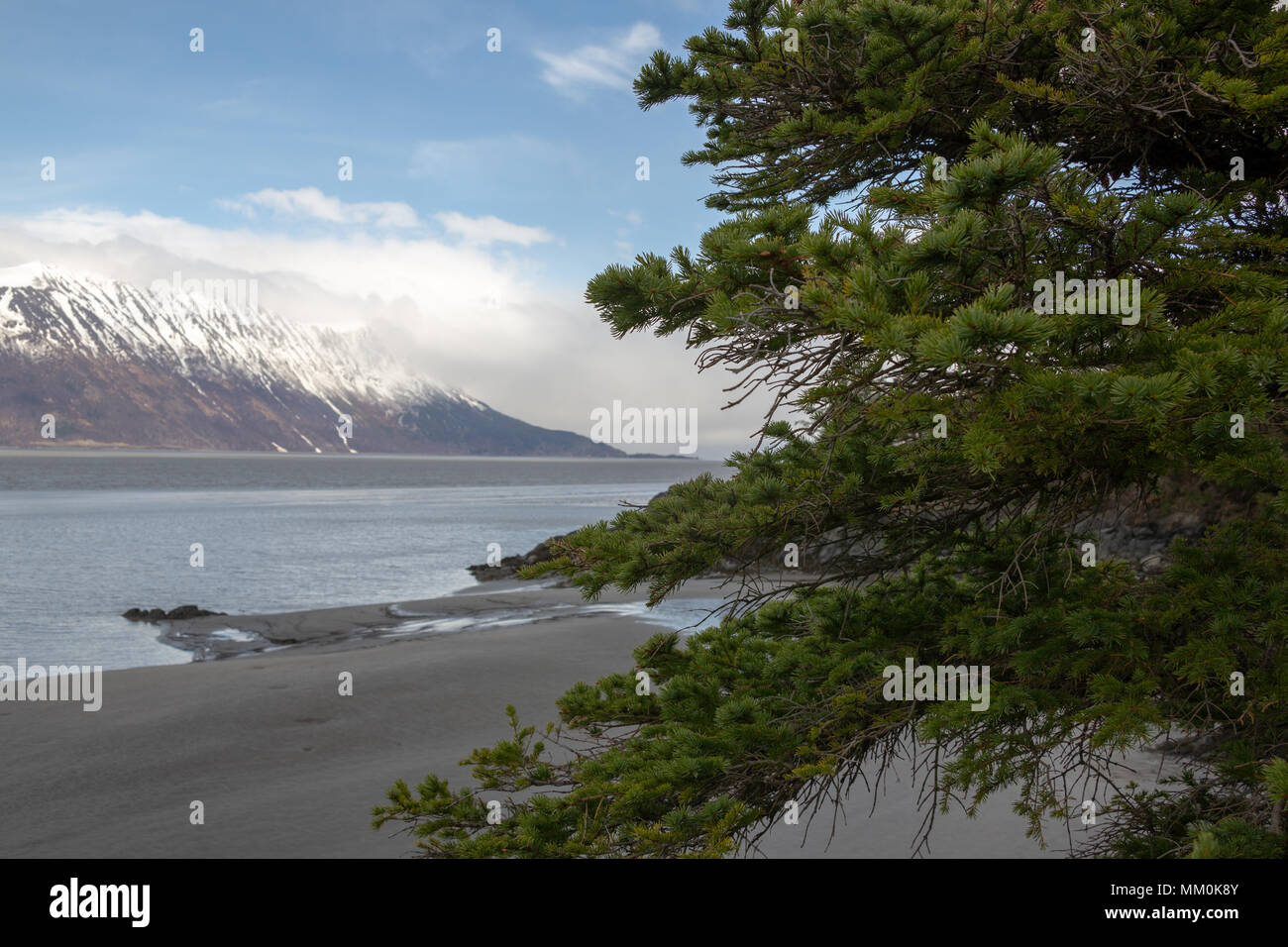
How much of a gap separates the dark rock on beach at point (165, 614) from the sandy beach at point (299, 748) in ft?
10.5

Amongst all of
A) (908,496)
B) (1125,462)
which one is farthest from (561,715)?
(1125,462)

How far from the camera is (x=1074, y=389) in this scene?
2.88 m

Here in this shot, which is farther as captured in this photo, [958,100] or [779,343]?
[958,100]

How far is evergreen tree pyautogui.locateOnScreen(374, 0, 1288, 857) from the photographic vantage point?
3047mm

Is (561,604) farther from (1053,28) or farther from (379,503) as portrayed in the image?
(379,503)

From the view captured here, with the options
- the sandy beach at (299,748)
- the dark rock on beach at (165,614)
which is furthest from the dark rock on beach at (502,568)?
the sandy beach at (299,748)

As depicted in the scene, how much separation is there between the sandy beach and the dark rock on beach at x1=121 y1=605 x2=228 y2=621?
3.19 meters

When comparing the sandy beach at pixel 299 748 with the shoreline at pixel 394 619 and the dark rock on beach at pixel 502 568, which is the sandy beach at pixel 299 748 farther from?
the dark rock on beach at pixel 502 568

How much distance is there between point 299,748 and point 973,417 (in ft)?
31.7

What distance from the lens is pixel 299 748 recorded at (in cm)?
1028

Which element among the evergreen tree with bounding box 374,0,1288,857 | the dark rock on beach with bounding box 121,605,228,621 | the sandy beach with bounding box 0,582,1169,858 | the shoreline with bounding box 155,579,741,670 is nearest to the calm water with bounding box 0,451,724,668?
the dark rock on beach with bounding box 121,605,228,621

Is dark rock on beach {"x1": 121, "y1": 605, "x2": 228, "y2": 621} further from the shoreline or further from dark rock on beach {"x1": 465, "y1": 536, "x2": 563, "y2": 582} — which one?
dark rock on beach {"x1": 465, "y1": 536, "x2": 563, "y2": 582}

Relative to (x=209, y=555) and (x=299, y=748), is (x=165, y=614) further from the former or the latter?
(x=209, y=555)

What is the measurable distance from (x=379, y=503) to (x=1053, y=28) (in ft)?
251
